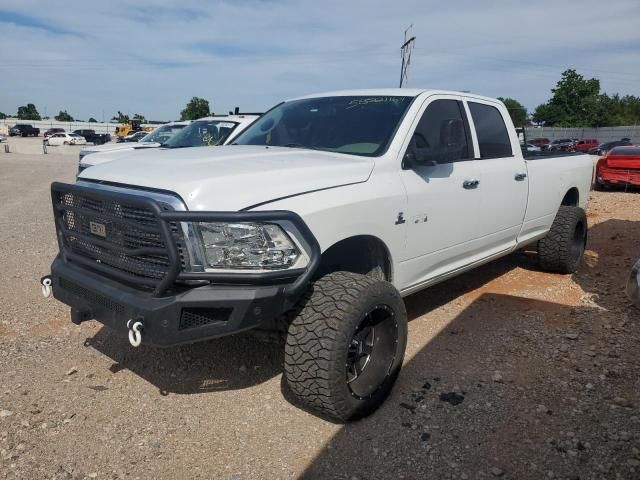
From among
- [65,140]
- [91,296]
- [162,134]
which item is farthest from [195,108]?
[91,296]

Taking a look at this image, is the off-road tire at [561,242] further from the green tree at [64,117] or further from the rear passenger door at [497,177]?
the green tree at [64,117]

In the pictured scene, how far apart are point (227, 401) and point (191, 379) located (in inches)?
15.5

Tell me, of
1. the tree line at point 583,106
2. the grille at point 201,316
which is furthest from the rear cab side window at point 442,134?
the tree line at point 583,106

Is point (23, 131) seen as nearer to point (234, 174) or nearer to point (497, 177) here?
point (497, 177)

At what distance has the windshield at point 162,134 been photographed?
1167 cm

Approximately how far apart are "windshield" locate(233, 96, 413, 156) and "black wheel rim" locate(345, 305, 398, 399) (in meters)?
1.09

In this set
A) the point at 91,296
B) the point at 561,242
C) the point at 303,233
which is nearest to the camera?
the point at 303,233

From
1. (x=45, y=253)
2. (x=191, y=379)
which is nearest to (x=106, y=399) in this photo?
(x=191, y=379)

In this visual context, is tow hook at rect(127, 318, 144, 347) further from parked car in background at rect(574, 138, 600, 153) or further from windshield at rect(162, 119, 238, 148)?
parked car in background at rect(574, 138, 600, 153)

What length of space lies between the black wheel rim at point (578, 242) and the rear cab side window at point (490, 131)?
1806 millimetres

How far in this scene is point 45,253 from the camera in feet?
22.2

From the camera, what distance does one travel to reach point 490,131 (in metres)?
4.87

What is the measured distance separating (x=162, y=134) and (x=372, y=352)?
388 inches

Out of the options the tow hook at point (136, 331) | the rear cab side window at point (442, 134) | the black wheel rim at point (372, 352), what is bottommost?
the black wheel rim at point (372, 352)
